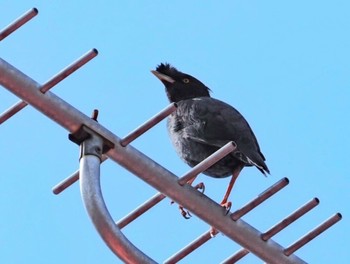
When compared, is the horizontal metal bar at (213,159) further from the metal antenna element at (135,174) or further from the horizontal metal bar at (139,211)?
the horizontal metal bar at (139,211)

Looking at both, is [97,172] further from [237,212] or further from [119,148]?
[237,212]

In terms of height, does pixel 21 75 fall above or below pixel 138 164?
above

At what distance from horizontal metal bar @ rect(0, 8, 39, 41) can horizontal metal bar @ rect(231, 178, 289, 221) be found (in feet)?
4.69

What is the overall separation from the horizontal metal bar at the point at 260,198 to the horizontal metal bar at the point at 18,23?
4.69ft

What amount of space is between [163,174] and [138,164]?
14 centimetres

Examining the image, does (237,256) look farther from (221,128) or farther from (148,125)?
(221,128)

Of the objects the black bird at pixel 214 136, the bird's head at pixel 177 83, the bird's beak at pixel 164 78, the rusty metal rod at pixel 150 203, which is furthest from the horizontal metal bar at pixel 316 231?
the bird's beak at pixel 164 78

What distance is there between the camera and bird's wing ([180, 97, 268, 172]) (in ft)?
23.1

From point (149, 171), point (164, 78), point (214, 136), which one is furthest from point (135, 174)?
point (164, 78)

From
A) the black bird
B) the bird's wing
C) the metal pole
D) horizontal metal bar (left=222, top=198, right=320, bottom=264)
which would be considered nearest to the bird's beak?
the black bird

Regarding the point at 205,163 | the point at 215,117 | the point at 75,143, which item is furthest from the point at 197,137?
the point at 75,143

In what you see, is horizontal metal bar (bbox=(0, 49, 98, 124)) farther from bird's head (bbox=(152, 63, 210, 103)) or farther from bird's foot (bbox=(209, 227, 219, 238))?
bird's head (bbox=(152, 63, 210, 103))

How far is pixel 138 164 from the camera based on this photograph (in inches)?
166

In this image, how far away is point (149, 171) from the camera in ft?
13.8
